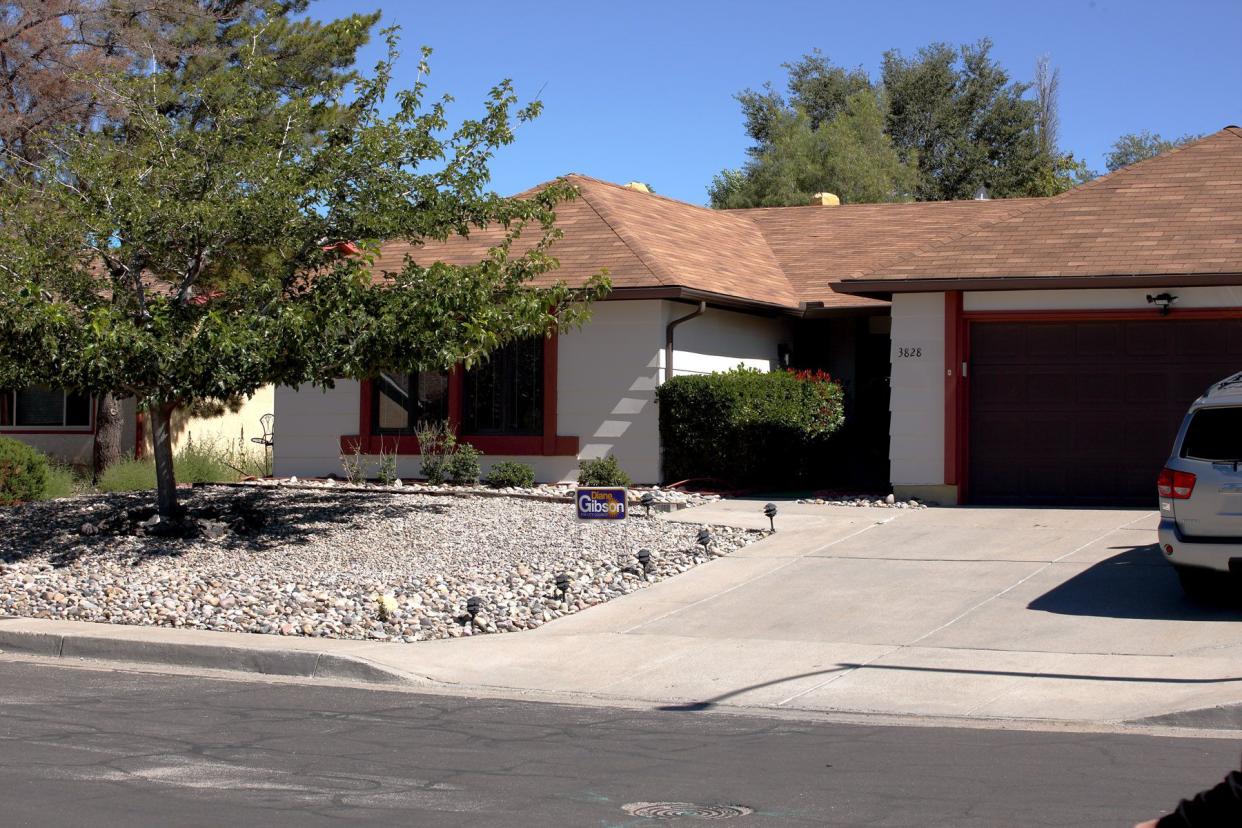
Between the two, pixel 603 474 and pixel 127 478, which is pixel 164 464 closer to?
pixel 603 474

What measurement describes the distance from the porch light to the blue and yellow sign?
2300 mm

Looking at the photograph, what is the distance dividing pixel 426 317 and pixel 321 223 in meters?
1.94

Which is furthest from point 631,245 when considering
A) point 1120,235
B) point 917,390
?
point 1120,235

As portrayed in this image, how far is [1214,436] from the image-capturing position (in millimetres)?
12219

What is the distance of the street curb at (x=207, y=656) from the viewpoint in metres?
11.4

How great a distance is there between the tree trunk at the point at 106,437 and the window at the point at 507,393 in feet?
30.9

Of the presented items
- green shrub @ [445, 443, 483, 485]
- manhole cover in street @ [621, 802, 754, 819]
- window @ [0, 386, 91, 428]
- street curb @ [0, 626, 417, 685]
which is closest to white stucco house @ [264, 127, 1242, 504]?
green shrub @ [445, 443, 483, 485]

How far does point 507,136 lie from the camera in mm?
16906

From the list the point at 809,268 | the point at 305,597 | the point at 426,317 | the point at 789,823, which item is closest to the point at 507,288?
the point at 426,317

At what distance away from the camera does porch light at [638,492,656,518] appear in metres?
18.0

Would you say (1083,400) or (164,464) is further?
(1083,400)

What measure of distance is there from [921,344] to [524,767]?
12.3 m

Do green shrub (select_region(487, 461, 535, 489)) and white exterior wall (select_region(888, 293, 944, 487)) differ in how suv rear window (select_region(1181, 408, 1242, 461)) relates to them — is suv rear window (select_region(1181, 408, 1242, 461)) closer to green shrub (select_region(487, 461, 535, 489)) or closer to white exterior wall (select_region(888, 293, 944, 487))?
white exterior wall (select_region(888, 293, 944, 487))

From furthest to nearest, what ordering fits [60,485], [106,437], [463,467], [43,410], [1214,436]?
[43,410] → [106,437] → [60,485] → [463,467] → [1214,436]
